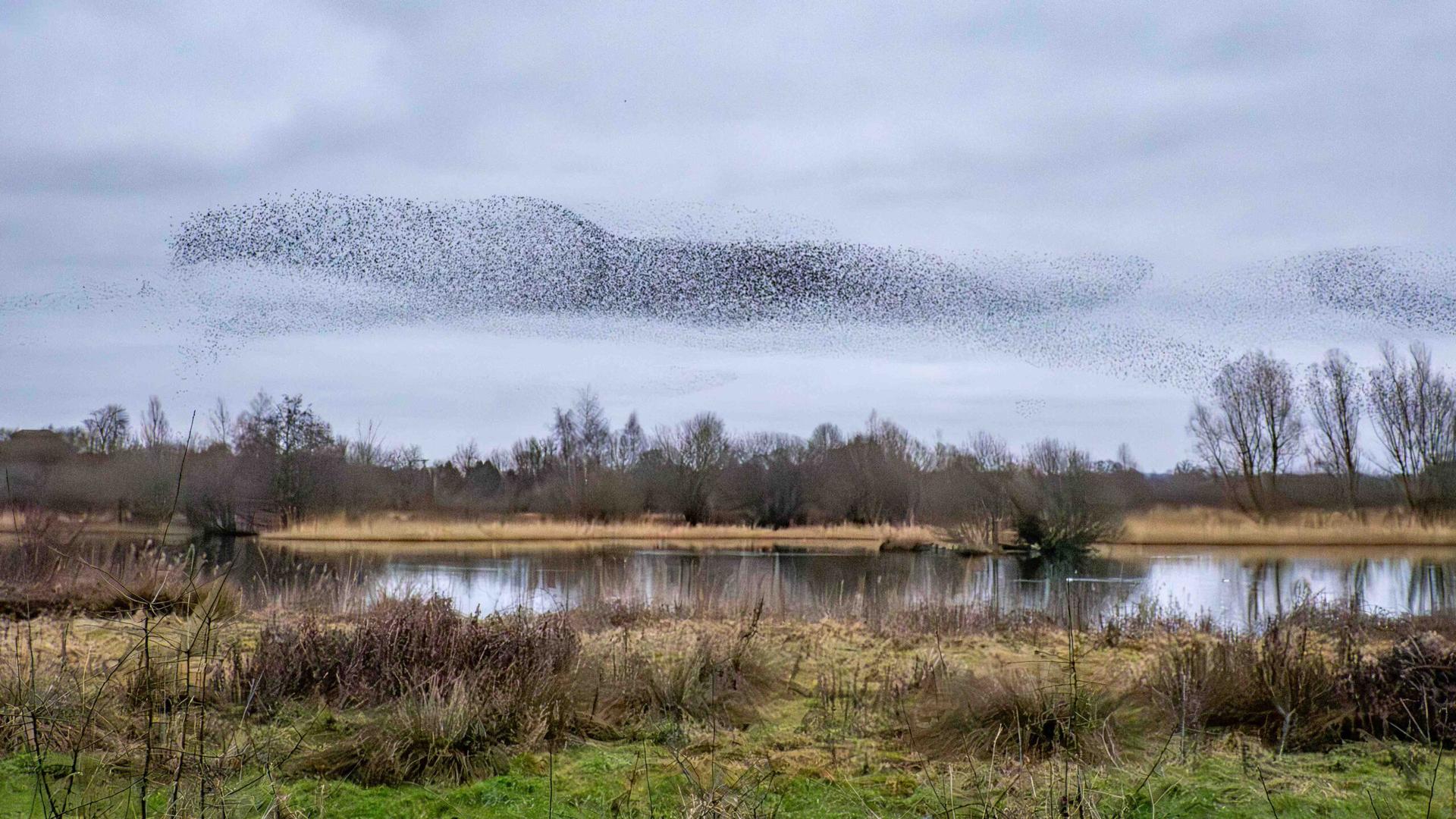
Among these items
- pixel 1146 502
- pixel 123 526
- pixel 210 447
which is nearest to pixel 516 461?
pixel 210 447

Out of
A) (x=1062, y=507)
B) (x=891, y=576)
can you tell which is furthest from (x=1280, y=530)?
A: (x=891, y=576)

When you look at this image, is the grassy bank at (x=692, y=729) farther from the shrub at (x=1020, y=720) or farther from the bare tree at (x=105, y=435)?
the bare tree at (x=105, y=435)

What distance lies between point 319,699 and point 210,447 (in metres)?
33.6

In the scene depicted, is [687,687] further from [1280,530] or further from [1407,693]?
[1280,530]

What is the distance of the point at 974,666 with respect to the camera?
847 centimetres

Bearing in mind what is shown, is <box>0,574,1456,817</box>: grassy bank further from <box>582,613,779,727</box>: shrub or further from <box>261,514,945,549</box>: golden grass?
<box>261,514,945,549</box>: golden grass

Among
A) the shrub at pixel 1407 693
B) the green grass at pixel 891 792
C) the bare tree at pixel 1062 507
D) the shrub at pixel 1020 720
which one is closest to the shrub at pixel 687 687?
the green grass at pixel 891 792

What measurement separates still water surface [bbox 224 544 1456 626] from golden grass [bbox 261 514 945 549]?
147 centimetres

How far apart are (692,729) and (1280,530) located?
31.2 metres

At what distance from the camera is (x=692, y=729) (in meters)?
6.35

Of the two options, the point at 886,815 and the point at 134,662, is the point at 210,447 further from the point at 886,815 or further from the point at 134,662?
the point at 886,815

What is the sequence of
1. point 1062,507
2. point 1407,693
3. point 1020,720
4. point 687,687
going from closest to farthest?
point 1020,720, point 1407,693, point 687,687, point 1062,507

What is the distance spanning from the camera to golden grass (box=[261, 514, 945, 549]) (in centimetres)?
3397

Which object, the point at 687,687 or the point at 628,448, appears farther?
the point at 628,448
